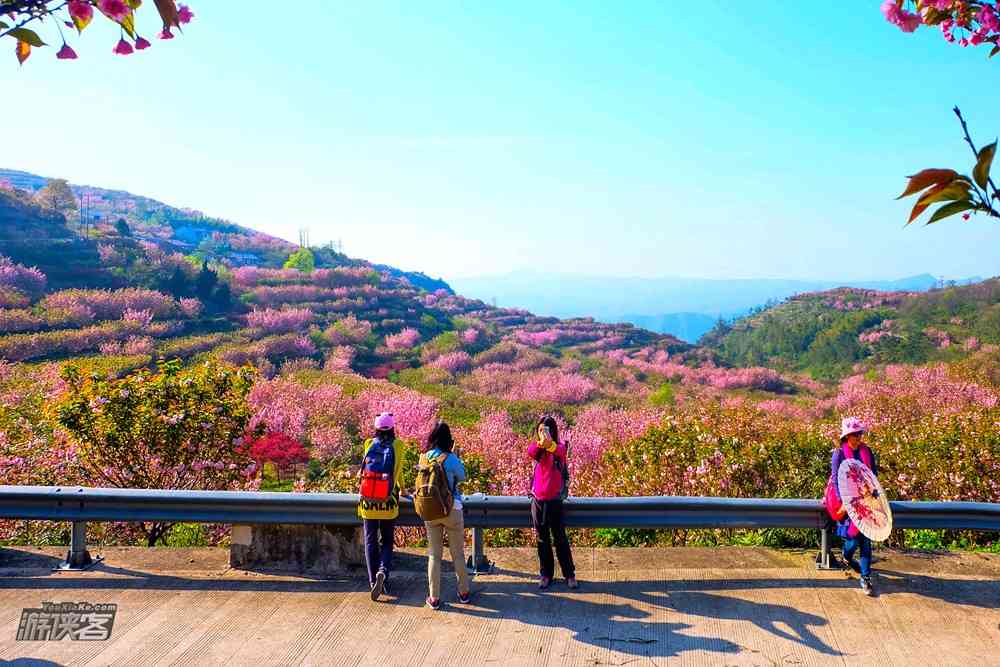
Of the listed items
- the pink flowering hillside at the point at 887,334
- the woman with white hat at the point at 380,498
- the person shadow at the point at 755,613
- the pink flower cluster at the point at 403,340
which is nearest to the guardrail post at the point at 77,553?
the woman with white hat at the point at 380,498

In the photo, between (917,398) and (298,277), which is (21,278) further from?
(917,398)

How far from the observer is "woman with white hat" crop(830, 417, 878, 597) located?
232 inches

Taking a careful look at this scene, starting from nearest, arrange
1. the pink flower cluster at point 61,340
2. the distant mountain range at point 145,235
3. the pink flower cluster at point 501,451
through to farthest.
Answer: the pink flower cluster at point 501,451
the pink flower cluster at point 61,340
the distant mountain range at point 145,235

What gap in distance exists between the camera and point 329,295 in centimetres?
5256

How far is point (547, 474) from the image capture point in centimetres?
607

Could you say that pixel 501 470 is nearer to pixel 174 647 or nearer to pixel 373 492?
pixel 373 492

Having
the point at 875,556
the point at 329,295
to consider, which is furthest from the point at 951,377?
the point at 329,295

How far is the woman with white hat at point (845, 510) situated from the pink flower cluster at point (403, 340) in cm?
3699

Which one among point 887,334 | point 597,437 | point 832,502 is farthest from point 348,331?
point 832,502

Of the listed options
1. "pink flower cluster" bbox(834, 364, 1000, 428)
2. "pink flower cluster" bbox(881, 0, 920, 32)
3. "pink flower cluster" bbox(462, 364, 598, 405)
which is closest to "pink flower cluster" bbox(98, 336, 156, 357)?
"pink flower cluster" bbox(462, 364, 598, 405)

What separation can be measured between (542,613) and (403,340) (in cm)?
3974

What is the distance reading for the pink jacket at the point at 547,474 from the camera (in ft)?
19.9

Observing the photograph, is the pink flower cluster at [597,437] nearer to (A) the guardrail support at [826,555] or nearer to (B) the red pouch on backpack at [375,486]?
(A) the guardrail support at [826,555]

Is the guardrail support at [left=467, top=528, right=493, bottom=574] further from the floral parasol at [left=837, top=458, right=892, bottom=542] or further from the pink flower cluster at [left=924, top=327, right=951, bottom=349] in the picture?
the pink flower cluster at [left=924, top=327, right=951, bottom=349]
